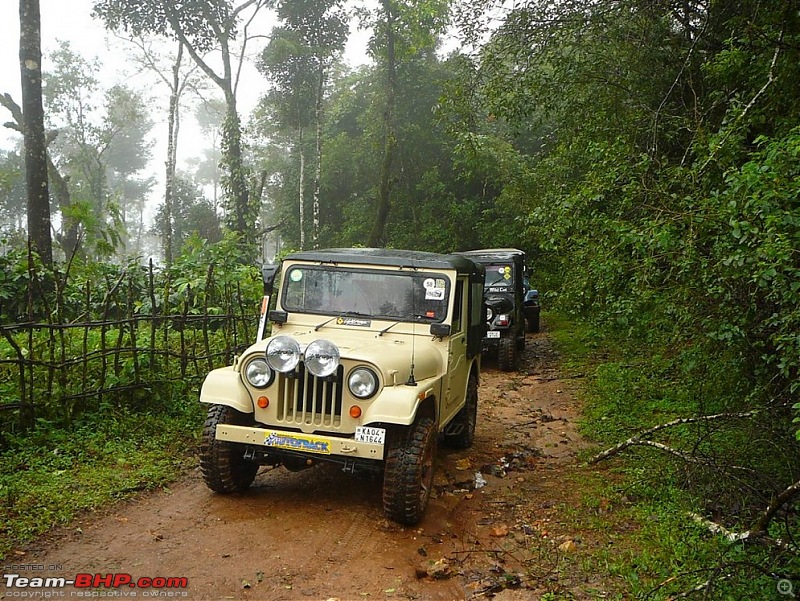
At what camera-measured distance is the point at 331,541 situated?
4.27m

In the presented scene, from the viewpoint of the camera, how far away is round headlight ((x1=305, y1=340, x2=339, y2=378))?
4426 millimetres

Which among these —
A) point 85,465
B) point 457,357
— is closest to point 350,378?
point 457,357

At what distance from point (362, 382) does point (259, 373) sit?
2.58 feet

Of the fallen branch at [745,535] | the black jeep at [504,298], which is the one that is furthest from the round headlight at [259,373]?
the black jeep at [504,298]

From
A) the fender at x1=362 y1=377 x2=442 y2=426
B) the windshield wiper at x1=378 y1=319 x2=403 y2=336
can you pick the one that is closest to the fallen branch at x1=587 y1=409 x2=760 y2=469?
the fender at x1=362 y1=377 x2=442 y2=426

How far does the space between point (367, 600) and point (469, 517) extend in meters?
1.54

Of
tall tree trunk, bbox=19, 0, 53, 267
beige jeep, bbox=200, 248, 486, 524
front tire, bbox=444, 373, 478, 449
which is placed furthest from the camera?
tall tree trunk, bbox=19, 0, 53, 267

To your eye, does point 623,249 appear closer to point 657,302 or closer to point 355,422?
point 657,302

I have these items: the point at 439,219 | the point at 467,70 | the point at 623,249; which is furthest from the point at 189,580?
the point at 439,219

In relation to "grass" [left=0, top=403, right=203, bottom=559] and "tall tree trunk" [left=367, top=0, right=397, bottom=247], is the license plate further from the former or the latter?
"tall tree trunk" [left=367, top=0, right=397, bottom=247]

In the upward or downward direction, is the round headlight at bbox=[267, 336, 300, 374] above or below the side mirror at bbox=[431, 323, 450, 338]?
below

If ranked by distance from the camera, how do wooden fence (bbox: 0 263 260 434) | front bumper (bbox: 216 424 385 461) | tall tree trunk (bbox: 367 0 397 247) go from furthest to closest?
1. tall tree trunk (bbox: 367 0 397 247)
2. wooden fence (bbox: 0 263 260 434)
3. front bumper (bbox: 216 424 385 461)

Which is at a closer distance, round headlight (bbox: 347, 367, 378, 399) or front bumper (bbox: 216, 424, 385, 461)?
front bumper (bbox: 216, 424, 385, 461)

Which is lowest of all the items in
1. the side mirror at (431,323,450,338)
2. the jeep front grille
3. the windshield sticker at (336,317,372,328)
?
the jeep front grille
